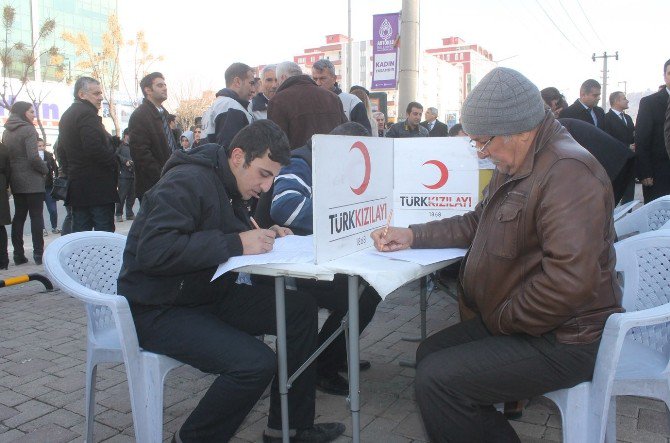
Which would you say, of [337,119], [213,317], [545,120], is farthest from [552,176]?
[337,119]

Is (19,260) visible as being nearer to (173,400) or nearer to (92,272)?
(173,400)

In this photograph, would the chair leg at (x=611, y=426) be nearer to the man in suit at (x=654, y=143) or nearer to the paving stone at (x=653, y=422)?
the paving stone at (x=653, y=422)

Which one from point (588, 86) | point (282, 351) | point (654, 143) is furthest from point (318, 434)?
point (588, 86)

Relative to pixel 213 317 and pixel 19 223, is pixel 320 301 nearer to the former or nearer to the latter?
pixel 213 317

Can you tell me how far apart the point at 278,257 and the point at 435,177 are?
1263mm

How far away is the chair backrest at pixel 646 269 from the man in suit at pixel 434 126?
277 inches

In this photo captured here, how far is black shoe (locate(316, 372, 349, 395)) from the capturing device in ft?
10.5

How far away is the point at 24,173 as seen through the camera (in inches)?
255

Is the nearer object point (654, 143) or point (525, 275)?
point (525, 275)

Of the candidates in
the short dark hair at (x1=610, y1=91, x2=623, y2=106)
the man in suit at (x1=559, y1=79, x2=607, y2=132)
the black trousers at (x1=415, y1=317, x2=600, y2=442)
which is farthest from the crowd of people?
the short dark hair at (x1=610, y1=91, x2=623, y2=106)

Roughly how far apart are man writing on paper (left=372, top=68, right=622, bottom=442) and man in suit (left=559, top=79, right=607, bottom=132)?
511 cm

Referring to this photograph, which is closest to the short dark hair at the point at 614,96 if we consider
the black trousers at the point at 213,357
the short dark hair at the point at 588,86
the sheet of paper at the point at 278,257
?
the short dark hair at the point at 588,86

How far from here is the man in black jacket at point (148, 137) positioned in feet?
17.5

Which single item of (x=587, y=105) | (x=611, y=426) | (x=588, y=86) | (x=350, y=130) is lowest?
(x=611, y=426)
